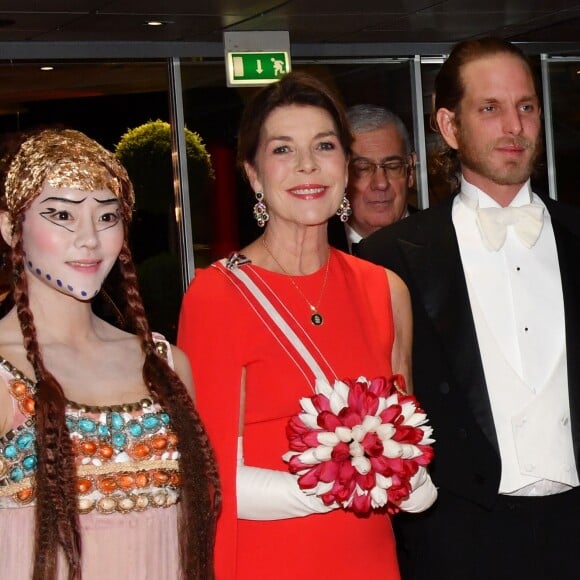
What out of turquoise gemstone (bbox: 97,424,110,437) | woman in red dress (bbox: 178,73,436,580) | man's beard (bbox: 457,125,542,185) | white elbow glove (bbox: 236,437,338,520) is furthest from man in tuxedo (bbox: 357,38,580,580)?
turquoise gemstone (bbox: 97,424,110,437)

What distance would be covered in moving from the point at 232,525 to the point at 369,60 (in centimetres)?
773

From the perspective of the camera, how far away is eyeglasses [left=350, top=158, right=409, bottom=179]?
506cm

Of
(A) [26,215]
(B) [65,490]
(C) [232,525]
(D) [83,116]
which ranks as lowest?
(C) [232,525]

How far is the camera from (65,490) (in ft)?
7.41

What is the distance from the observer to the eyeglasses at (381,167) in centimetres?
506

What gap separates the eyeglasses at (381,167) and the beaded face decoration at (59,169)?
8.64 feet

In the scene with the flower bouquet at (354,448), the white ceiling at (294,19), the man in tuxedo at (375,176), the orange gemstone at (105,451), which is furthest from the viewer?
the white ceiling at (294,19)

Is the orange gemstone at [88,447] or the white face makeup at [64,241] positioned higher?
the white face makeup at [64,241]

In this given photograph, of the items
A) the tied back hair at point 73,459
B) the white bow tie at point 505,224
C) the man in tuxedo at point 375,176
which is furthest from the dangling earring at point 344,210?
the man in tuxedo at point 375,176

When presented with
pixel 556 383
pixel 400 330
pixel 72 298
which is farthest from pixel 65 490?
pixel 556 383

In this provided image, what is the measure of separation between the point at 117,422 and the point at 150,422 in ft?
0.24

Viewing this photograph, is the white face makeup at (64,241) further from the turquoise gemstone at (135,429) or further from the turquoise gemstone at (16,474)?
the turquoise gemstone at (16,474)

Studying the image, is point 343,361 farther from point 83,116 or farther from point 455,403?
point 83,116

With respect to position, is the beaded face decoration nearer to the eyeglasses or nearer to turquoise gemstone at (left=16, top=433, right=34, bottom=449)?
turquoise gemstone at (left=16, top=433, right=34, bottom=449)
